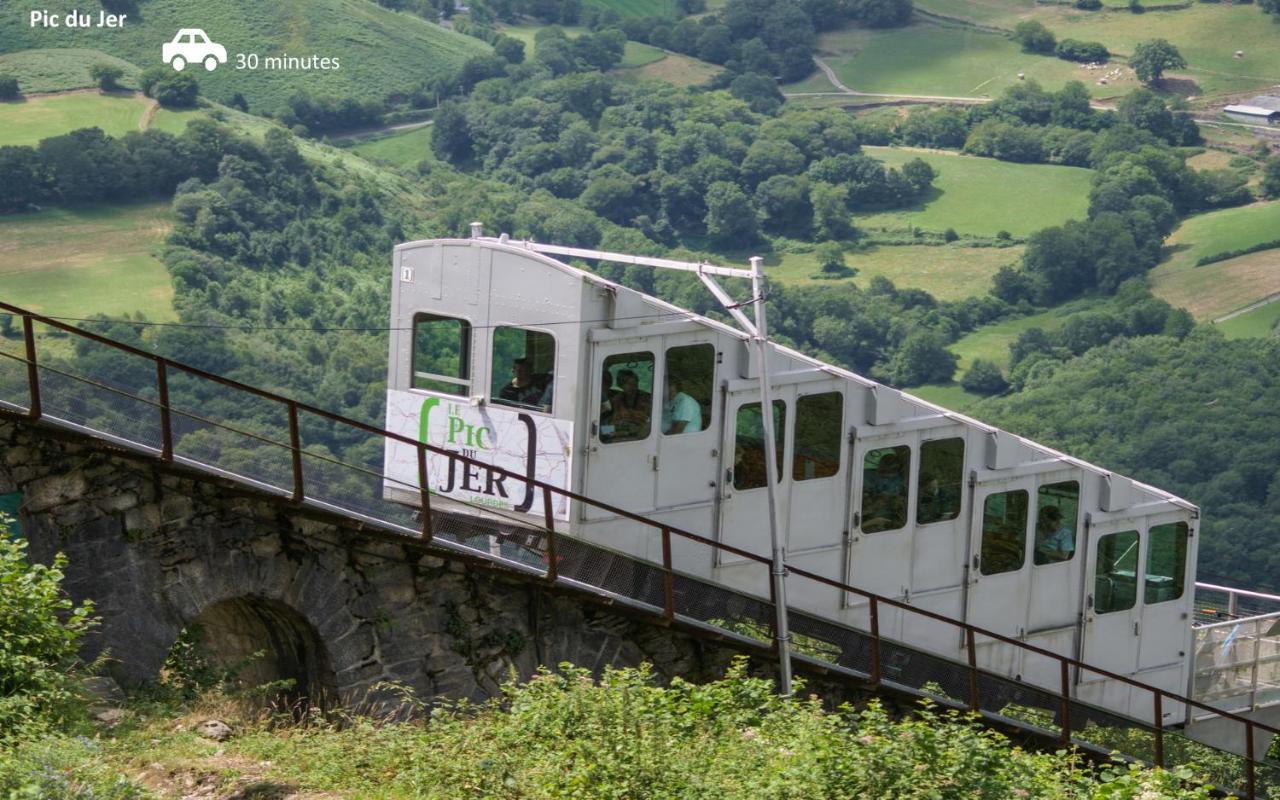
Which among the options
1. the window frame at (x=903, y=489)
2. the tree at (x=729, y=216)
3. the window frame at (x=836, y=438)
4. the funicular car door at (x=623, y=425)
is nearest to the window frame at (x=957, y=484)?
the window frame at (x=903, y=489)

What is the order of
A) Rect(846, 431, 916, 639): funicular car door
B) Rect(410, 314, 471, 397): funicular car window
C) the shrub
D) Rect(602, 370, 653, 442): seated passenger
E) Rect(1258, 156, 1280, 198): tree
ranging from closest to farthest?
the shrub < Rect(602, 370, 653, 442): seated passenger < Rect(410, 314, 471, 397): funicular car window < Rect(846, 431, 916, 639): funicular car door < Rect(1258, 156, 1280, 198): tree

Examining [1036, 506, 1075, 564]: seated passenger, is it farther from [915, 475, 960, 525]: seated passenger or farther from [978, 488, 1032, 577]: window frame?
[915, 475, 960, 525]: seated passenger

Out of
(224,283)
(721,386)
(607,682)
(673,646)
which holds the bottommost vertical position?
(224,283)

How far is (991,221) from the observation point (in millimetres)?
182875

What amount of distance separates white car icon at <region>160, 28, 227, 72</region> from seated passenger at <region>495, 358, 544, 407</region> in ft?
529

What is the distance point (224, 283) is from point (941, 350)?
2359 inches

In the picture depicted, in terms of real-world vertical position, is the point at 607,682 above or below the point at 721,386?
below

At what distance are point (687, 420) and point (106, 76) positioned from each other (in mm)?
151791

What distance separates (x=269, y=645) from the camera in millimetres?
17125

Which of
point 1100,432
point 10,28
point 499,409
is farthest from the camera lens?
point 10,28

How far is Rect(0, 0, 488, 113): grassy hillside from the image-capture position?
17338 centimetres

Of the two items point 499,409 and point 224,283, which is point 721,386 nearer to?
point 499,409

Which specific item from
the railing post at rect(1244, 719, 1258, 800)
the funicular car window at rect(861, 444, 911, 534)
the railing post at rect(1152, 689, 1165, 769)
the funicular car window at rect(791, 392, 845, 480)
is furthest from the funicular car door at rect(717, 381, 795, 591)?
the railing post at rect(1244, 719, 1258, 800)

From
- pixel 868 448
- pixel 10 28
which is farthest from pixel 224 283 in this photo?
pixel 868 448
